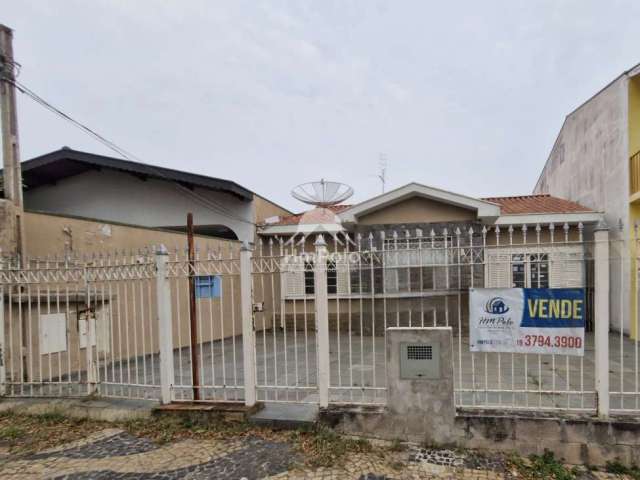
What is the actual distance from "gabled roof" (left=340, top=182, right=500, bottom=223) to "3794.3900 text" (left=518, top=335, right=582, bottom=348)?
6164 mm

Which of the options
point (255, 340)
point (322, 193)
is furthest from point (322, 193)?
point (255, 340)

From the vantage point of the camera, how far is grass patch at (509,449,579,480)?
121 inches

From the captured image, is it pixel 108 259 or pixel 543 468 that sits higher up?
pixel 108 259

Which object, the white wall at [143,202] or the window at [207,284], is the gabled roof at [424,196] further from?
the window at [207,284]

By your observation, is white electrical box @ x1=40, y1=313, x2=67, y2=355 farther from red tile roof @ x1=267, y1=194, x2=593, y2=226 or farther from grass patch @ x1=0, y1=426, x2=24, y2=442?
red tile roof @ x1=267, y1=194, x2=593, y2=226

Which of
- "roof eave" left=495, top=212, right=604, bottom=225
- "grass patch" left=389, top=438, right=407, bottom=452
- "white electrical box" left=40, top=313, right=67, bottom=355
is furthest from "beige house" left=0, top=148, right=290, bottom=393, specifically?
"roof eave" left=495, top=212, right=604, bottom=225

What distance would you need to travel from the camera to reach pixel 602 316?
11.2 feet

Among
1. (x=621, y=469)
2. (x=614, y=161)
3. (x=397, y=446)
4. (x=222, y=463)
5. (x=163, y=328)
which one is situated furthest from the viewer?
(x=614, y=161)

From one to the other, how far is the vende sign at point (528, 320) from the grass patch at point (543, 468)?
0.98 m

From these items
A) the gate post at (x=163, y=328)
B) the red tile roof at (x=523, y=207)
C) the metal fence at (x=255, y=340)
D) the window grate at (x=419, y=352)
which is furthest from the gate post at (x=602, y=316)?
the red tile roof at (x=523, y=207)

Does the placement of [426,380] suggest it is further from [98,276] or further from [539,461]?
[98,276]

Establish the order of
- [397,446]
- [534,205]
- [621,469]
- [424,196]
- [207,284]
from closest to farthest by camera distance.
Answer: [621,469] → [397,446] → [207,284] → [424,196] → [534,205]

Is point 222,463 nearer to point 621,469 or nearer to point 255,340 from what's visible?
point 255,340

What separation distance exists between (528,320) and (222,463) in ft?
11.3
